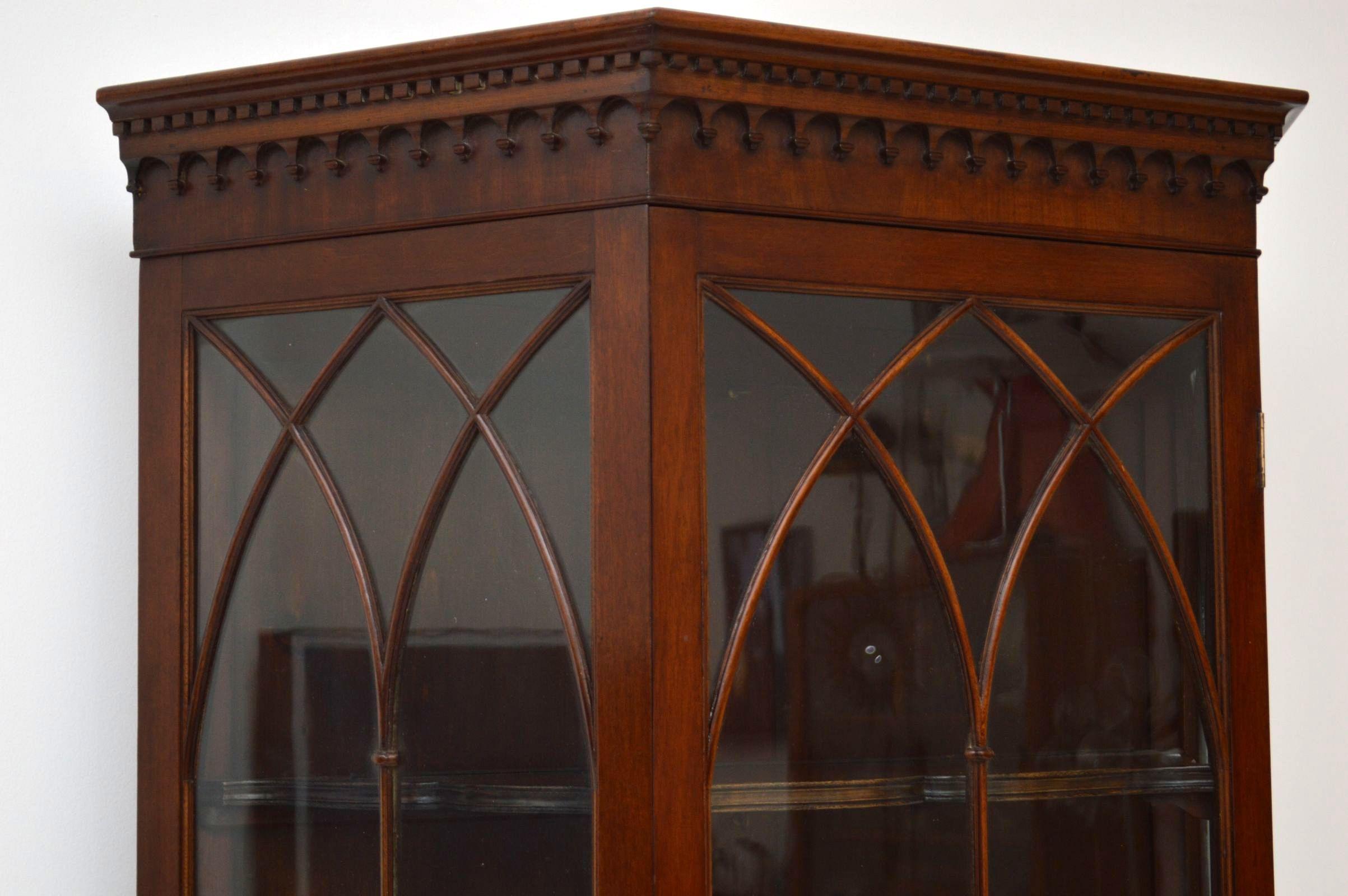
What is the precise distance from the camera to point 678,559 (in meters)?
0.81

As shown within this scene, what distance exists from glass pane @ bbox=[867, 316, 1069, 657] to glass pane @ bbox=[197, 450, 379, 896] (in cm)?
42

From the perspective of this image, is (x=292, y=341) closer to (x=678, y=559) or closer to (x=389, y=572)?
(x=389, y=572)

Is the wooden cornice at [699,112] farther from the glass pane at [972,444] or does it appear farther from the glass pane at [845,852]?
the glass pane at [845,852]

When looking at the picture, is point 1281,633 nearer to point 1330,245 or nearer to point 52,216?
point 1330,245

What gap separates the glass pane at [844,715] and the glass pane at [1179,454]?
20 cm

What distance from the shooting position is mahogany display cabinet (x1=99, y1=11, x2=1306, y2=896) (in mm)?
826

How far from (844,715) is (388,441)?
38 cm

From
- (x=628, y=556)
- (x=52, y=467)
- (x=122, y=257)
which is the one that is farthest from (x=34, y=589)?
(x=628, y=556)

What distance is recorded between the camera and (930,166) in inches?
35.0

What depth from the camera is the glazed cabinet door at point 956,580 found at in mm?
849

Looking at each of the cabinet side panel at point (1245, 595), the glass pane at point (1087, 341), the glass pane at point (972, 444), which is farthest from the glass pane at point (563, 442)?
the cabinet side panel at point (1245, 595)

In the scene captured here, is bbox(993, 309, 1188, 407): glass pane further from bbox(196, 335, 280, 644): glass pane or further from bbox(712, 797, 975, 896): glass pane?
bbox(196, 335, 280, 644): glass pane

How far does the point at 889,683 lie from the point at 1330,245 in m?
0.81

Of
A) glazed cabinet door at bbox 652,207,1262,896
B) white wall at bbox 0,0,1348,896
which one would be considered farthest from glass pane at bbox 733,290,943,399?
white wall at bbox 0,0,1348,896
